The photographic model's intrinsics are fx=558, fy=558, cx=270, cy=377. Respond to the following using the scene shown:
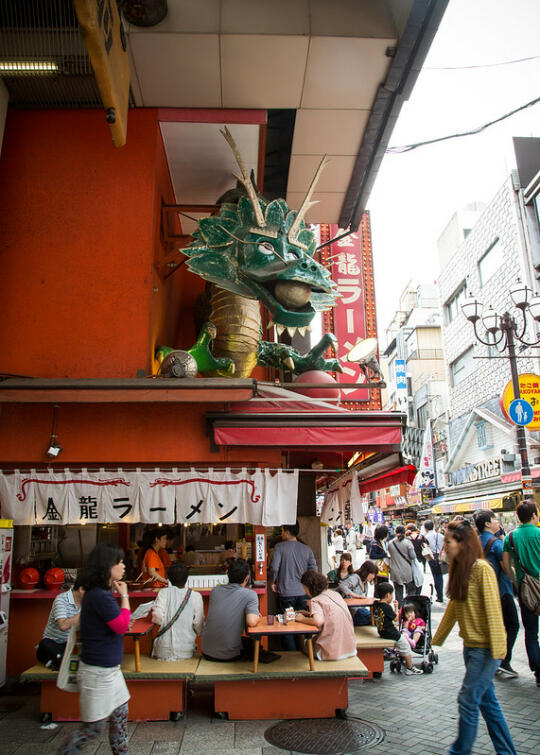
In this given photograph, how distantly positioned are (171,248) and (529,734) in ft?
28.7

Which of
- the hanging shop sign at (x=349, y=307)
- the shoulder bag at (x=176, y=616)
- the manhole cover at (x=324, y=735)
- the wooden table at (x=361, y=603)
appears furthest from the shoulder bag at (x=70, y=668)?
the hanging shop sign at (x=349, y=307)

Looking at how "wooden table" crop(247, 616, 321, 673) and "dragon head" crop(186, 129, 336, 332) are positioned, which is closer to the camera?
"wooden table" crop(247, 616, 321, 673)

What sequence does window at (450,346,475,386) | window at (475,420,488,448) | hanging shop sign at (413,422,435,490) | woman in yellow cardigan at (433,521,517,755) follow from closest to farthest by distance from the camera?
woman in yellow cardigan at (433,521,517,755) < window at (475,420,488,448) < window at (450,346,475,386) < hanging shop sign at (413,422,435,490)

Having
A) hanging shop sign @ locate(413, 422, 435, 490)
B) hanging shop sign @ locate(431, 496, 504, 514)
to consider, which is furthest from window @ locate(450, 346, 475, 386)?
hanging shop sign @ locate(431, 496, 504, 514)

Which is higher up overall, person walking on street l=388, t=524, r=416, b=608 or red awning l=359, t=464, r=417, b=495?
red awning l=359, t=464, r=417, b=495

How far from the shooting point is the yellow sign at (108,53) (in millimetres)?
5250

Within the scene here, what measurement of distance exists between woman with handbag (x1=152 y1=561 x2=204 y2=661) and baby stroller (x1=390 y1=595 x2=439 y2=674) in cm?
341

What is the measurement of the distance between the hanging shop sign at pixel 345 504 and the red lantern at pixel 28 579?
544 cm

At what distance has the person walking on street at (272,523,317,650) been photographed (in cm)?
870

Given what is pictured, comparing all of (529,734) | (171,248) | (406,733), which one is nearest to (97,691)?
(406,733)

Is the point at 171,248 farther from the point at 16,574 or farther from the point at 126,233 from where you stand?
the point at 16,574

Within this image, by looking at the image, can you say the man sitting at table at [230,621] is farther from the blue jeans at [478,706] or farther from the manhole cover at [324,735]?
the blue jeans at [478,706]

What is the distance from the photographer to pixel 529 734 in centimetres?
548

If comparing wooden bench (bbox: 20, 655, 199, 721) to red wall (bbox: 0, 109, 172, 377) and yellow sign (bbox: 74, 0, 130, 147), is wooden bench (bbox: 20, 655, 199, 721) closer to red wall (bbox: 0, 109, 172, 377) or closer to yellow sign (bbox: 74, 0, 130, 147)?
red wall (bbox: 0, 109, 172, 377)
